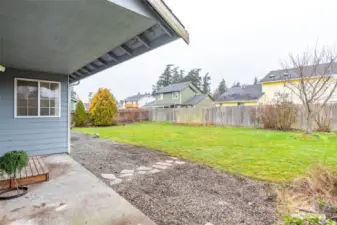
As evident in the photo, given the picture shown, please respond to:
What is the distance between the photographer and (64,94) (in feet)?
18.7

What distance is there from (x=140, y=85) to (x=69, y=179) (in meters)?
54.9

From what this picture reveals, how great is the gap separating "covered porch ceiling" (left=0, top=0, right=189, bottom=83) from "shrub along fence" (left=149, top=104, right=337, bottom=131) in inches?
430

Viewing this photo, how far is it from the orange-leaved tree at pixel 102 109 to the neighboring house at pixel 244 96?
14434mm

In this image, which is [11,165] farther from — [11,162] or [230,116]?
[230,116]

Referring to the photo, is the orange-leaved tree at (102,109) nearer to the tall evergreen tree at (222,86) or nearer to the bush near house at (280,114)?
the bush near house at (280,114)

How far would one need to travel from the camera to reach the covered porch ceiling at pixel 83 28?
2.02 m

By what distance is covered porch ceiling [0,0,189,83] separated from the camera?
6.62ft

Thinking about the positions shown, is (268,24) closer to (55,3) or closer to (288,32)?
(288,32)

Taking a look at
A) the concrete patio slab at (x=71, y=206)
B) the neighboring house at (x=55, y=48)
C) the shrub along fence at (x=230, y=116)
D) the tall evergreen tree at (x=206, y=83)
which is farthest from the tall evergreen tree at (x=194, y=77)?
the concrete patio slab at (x=71, y=206)

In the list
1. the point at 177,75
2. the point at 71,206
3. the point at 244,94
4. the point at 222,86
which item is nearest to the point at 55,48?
the point at 71,206

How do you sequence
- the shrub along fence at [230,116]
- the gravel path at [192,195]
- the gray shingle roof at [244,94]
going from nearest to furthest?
the gravel path at [192,195]
the shrub along fence at [230,116]
the gray shingle roof at [244,94]

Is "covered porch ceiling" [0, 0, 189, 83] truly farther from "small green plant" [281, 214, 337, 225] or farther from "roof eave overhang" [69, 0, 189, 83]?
"small green plant" [281, 214, 337, 225]

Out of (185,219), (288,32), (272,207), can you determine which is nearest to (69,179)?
(185,219)

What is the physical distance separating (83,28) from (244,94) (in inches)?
923
